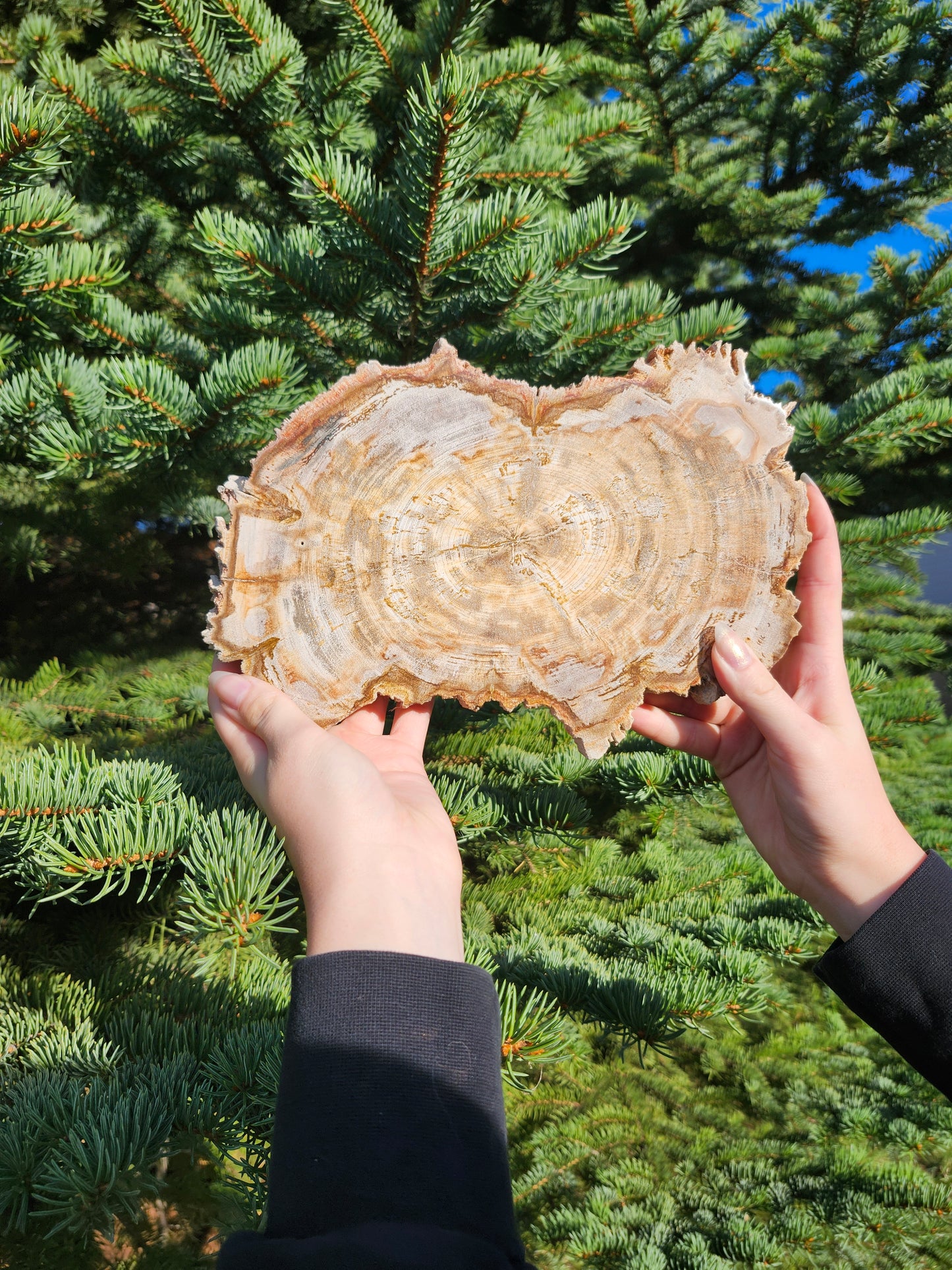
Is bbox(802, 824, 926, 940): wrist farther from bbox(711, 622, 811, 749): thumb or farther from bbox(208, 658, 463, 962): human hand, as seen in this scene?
bbox(208, 658, 463, 962): human hand

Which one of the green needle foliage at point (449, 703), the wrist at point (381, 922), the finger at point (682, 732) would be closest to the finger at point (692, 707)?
the finger at point (682, 732)

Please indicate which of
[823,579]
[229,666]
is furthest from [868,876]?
[229,666]

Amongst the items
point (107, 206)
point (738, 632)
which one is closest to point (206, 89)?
point (107, 206)

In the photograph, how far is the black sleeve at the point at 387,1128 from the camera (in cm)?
60

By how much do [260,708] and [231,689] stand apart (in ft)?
0.21

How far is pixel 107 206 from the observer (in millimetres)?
2176

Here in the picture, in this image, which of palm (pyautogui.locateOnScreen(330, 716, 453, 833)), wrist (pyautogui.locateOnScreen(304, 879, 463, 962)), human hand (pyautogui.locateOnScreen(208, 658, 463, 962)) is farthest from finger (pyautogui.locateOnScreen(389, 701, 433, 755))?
wrist (pyautogui.locateOnScreen(304, 879, 463, 962))

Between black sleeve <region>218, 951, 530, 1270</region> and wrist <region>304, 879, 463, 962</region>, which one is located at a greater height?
wrist <region>304, 879, 463, 962</region>

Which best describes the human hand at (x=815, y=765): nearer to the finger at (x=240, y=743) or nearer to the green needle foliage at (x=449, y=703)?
the green needle foliage at (x=449, y=703)

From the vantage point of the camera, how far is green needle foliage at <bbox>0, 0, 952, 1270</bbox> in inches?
44.4

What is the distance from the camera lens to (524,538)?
1.15 m

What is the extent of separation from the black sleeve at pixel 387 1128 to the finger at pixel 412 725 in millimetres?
491

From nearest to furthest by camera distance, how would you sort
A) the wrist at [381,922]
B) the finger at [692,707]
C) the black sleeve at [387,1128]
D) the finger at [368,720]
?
1. the black sleeve at [387,1128]
2. the wrist at [381,922]
3. the finger at [368,720]
4. the finger at [692,707]

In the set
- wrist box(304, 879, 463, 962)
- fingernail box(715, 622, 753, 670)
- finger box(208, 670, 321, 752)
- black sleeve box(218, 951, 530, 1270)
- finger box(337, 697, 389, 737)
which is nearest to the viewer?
black sleeve box(218, 951, 530, 1270)
